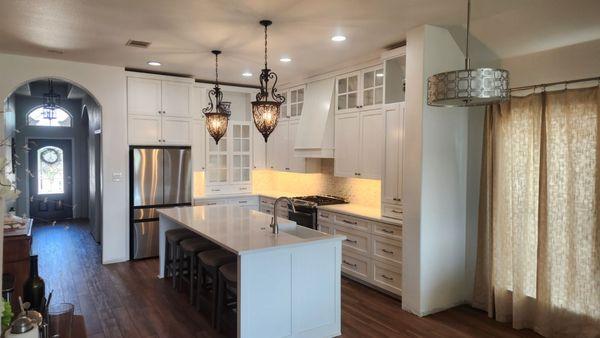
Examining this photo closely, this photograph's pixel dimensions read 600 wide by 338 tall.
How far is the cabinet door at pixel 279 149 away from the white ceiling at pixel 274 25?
1.93 meters

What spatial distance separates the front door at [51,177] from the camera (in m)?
9.56

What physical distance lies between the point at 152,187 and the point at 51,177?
219 inches

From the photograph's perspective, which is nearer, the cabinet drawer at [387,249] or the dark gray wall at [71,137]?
the cabinet drawer at [387,249]

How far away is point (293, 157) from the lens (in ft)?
21.1

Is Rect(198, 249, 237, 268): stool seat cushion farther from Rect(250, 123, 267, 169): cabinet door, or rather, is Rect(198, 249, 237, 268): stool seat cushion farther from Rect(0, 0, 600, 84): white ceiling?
Rect(250, 123, 267, 169): cabinet door

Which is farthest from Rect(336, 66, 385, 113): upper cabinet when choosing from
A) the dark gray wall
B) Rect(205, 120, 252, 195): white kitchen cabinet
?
the dark gray wall

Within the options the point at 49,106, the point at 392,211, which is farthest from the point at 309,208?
the point at 49,106

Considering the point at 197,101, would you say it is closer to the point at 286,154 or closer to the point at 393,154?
the point at 286,154

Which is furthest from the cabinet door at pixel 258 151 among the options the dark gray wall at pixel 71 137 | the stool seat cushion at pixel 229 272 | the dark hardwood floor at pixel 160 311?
the dark gray wall at pixel 71 137

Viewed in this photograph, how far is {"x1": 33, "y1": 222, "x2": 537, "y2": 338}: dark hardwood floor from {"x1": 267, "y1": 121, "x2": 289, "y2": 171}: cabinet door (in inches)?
97.4

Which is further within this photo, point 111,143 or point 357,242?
point 111,143

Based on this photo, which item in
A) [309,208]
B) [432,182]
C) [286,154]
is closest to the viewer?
[432,182]

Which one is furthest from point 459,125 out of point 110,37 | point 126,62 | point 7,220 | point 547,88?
point 7,220

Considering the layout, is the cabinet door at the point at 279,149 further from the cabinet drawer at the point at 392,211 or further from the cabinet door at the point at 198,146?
the cabinet drawer at the point at 392,211
